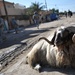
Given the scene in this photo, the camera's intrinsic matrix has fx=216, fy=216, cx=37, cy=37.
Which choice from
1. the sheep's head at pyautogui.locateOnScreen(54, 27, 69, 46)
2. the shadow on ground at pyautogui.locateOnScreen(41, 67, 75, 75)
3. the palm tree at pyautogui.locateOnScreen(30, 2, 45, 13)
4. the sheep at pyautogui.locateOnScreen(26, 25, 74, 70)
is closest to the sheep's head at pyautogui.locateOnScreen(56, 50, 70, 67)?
the sheep at pyautogui.locateOnScreen(26, 25, 74, 70)

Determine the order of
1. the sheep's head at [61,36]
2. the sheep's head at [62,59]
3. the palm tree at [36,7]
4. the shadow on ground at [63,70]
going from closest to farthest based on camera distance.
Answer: the sheep's head at [61,36] → the sheep's head at [62,59] → the shadow on ground at [63,70] → the palm tree at [36,7]

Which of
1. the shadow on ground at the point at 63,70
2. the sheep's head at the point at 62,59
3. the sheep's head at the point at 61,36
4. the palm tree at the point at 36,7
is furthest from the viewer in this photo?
the palm tree at the point at 36,7

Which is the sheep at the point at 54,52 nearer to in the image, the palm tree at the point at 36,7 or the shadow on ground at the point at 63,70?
the shadow on ground at the point at 63,70

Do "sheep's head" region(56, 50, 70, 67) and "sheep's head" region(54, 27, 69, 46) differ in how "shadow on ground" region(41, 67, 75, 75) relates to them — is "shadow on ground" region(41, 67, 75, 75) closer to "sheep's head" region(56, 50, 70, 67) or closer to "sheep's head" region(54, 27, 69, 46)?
"sheep's head" region(56, 50, 70, 67)

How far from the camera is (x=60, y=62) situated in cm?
554

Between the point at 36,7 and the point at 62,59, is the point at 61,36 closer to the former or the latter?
the point at 62,59

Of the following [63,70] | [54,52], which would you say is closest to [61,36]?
[54,52]

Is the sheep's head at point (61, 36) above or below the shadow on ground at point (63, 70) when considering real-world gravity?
above

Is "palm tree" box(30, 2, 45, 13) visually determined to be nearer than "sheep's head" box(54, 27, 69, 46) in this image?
No

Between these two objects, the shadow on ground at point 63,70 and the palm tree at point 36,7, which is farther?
the palm tree at point 36,7

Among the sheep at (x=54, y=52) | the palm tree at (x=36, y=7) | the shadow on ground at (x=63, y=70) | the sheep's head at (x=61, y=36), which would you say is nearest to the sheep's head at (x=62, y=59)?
the sheep at (x=54, y=52)

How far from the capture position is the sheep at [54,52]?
491 centimetres

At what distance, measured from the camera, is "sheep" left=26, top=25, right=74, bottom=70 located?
491cm

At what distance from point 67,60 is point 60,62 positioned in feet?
0.79
